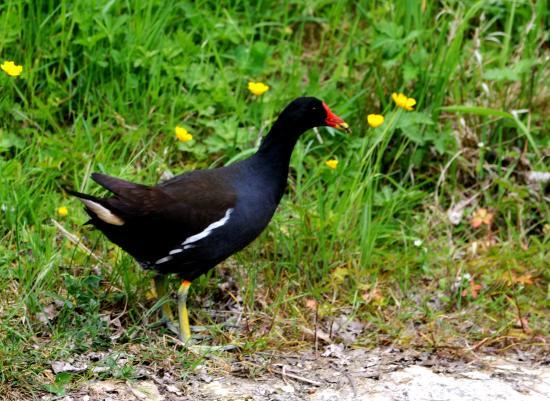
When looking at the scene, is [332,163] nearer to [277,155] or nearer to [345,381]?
[277,155]

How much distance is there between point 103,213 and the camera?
418 cm

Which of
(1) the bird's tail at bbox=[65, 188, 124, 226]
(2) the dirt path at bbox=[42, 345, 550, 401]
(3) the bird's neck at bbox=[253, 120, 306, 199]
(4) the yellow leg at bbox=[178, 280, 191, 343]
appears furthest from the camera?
(3) the bird's neck at bbox=[253, 120, 306, 199]

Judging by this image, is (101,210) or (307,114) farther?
(307,114)

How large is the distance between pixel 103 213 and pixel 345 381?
4.01 ft

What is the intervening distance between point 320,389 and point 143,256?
93 centimetres

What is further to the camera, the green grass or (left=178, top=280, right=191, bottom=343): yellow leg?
the green grass

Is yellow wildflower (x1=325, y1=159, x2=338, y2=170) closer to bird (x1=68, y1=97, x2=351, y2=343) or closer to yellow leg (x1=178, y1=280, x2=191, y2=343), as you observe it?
bird (x1=68, y1=97, x2=351, y2=343)

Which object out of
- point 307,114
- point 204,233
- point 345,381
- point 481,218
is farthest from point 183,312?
point 481,218

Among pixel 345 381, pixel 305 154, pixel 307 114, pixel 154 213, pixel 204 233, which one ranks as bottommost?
pixel 345 381

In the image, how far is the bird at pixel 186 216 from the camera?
423cm

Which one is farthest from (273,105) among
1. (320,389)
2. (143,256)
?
(320,389)

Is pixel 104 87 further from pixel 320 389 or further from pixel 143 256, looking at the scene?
pixel 320 389

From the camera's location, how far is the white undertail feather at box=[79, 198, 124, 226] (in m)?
4.16

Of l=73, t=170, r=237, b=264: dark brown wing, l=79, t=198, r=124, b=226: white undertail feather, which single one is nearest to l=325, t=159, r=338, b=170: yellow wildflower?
l=73, t=170, r=237, b=264: dark brown wing
